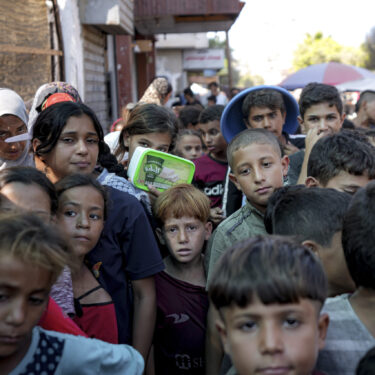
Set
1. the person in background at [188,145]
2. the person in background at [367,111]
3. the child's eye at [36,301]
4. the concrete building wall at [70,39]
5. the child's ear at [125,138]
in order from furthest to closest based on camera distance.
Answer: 1. the concrete building wall at [70,39]
2. the person in background at [367,111]
3. the person in background at [188,145]
4. the child's ear at [125,138]
5. the child's eye at [36,301]

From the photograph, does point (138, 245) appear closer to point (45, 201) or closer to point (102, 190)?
point (102, 190)

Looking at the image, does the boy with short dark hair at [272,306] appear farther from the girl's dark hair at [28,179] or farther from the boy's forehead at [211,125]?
the boy's forehead at [211,125]

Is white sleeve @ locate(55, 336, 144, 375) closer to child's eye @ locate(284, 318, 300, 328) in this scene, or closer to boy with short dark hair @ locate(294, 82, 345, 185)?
child's eye @ locate(284, 318, 300, 328)

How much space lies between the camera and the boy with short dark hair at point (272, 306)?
4.76 ft

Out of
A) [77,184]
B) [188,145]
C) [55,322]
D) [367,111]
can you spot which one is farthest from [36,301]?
[367,111]

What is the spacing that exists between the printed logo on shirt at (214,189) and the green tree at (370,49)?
149 ft

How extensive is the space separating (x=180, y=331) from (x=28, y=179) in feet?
4.19

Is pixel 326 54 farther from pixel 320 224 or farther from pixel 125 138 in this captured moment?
pixel 320 224

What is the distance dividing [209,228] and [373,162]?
3.42 feet

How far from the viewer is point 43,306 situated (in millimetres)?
1691


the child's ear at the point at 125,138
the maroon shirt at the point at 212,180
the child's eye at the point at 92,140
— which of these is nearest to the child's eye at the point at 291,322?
the child's eye at the point at 92,140

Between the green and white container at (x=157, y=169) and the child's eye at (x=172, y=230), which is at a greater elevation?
the green and white container at (x=157, y=169)

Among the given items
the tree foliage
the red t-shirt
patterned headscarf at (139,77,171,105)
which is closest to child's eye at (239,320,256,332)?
the red t-shirt

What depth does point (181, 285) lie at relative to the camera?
10.0 ft
